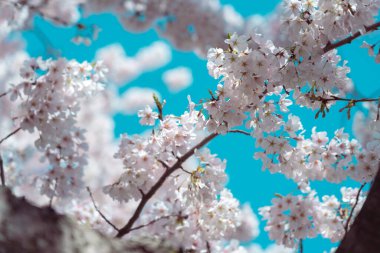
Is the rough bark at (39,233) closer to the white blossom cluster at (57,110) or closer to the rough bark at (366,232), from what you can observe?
the rough bark at (366,232)

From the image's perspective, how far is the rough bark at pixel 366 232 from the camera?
4.73 ft

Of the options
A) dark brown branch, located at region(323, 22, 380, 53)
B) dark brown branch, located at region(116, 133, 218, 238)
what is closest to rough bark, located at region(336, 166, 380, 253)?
dark brown branch, located at region(323, 22, 380, 53)

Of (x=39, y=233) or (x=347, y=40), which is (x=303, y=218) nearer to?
(x=347, y=40)

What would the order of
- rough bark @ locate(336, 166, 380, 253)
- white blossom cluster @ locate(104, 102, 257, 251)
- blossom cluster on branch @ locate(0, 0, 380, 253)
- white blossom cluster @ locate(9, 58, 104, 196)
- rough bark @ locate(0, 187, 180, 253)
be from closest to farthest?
rough bark @ locate(0, 187, 180, 253)
rough bark @ locate(336, 166, 380, 253)
blossom cluster on branch @ locate(0, 0, 380, 253)
white blossom cluster @ locate(104, 102, 257, 251)
white blossom cluster @ locate(9, 58, 104, 196)

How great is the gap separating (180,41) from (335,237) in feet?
28.2

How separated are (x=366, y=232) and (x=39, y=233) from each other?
973mm

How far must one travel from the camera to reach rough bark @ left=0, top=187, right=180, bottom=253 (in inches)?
52.2

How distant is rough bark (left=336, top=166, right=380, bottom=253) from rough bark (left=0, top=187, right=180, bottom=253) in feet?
2.36

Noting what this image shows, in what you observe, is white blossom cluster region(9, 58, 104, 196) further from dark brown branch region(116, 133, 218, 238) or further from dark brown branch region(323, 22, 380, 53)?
dark brown branch region(323, 22, 380, 53)

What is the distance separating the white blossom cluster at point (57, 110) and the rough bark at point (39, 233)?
3.02m

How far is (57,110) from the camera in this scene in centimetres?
444

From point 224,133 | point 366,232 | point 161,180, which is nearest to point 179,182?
point 161,180

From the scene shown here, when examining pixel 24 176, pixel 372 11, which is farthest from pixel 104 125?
pixel 372 11

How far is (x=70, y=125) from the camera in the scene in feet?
14.9
